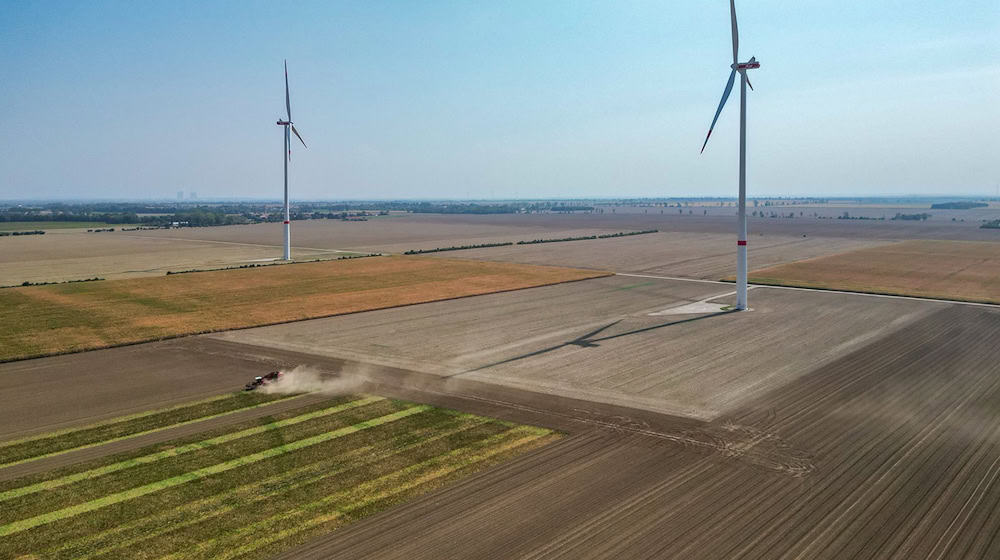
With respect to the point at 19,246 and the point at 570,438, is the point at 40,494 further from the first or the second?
the point at 19,246

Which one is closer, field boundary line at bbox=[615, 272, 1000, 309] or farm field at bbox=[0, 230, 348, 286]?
field boundary line at bbox=[615, 272, 1000, 309]

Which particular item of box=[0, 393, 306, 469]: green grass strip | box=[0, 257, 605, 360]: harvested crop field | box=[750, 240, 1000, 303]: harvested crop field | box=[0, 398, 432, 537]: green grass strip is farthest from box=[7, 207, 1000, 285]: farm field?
box=[0, 398, 432, 537]: green grass strip

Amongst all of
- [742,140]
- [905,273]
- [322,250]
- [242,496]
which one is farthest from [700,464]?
[322,250]

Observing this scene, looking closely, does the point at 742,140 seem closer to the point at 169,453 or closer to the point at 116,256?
the point at 169,453

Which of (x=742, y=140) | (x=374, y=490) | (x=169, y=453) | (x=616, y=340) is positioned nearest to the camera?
(x=374, y=490)

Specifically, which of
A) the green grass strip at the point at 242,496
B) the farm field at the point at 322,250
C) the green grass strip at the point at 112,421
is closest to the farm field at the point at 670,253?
the farm field at the point at 322,250

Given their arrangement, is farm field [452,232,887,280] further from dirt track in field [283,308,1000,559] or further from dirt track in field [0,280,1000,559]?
dirt track in field [283,308,1000,559]
